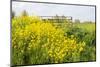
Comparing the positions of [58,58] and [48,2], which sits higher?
[48,2]

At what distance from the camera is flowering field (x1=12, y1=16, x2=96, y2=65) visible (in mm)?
2758

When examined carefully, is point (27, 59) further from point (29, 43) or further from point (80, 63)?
point (80, 63)

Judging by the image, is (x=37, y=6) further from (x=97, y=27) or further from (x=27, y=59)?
(x=97, y=27)

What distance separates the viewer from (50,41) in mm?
2893

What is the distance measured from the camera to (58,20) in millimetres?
2938

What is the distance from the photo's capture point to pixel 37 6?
284 centimetres

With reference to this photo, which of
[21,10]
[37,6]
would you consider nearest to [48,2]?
[37,6]

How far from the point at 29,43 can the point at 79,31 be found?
2.28 ft

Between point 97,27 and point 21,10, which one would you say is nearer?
point 21,10

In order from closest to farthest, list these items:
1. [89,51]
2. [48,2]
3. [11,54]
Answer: [11,54], [48,2], [89,51]

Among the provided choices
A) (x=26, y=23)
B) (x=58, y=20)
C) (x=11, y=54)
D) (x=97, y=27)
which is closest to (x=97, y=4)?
(x=97, y=27)

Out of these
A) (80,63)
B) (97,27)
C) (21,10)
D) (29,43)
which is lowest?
(80,63)

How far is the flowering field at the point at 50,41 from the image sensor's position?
9.05 feet

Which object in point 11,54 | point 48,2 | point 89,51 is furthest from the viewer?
point 89,51
